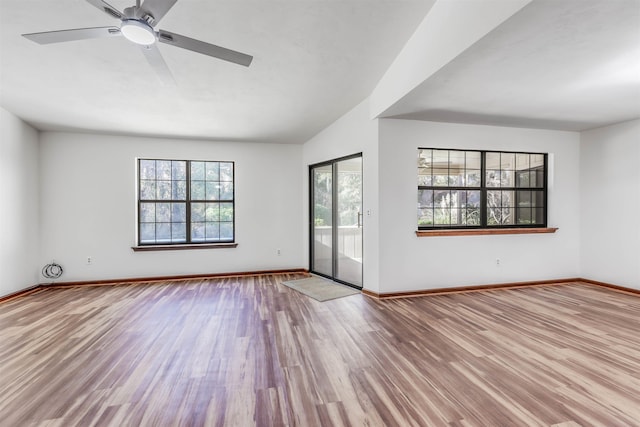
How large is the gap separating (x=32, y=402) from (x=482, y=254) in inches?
197

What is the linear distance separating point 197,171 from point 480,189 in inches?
190

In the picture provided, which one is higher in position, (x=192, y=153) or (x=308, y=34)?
(x=308, y=34)

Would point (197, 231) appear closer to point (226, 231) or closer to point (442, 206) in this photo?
point (226, 231)

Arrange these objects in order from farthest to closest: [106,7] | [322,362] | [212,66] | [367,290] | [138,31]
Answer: [367,290], [212,66], [322,362], [138,31], [106,7]

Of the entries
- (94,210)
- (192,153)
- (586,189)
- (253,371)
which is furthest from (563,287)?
(94,210)

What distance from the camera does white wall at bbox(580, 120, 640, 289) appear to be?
4230mm

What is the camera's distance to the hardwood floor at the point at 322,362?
1.75 m

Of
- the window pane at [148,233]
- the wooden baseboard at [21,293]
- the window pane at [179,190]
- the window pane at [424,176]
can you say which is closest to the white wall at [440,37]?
the window pane at [424,176]

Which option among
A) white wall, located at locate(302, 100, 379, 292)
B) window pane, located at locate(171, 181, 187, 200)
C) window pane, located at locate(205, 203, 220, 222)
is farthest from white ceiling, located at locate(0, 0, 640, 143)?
window pane, located at locate(205, 203, 220, 222)

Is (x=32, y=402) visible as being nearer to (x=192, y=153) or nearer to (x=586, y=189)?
(x=192, y=153)

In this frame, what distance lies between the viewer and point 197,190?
5406 millimetres

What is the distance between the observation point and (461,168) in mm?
4480

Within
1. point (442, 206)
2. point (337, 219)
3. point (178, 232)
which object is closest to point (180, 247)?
point (178, 232)

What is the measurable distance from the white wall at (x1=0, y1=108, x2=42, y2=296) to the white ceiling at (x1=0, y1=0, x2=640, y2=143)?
316 mm
